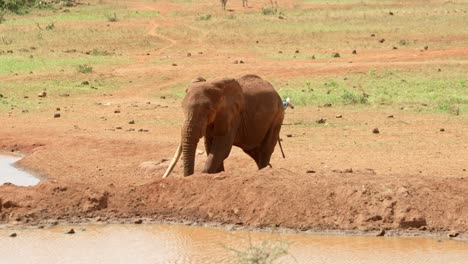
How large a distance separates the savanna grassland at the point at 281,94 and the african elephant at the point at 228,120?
2.20ft

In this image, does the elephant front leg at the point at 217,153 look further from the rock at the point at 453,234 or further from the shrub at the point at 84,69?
the shrub at the point at 84,69

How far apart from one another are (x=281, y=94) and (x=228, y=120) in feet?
34.5

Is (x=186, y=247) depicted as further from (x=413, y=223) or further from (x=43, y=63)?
(x=43, y=63)

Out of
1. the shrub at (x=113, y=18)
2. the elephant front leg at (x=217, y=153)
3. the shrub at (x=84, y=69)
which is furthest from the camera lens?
the shrub at (x=113, y=18)

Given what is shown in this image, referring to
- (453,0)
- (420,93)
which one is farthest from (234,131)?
(453,0)

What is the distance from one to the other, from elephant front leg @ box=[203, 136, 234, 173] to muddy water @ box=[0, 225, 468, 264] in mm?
1450

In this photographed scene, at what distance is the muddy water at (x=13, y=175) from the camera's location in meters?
14.6

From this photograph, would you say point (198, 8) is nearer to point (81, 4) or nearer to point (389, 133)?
point (81, 4)

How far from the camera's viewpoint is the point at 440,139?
17062mm

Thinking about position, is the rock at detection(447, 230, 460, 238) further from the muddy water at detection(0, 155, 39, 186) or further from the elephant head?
the muddy water at detection(0, 155, 39, 186)

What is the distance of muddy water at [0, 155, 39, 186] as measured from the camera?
47.8ft

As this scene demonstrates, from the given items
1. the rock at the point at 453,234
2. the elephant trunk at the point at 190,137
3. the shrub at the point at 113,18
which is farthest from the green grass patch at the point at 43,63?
the rock at the point at 453,234

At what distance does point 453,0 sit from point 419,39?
674 inches

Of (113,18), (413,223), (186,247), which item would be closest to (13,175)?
(186,247)
